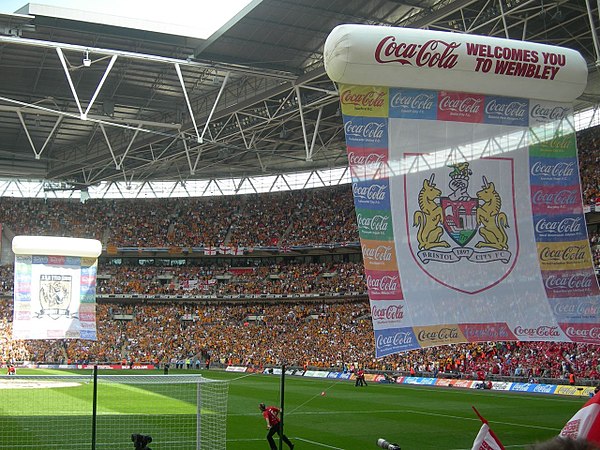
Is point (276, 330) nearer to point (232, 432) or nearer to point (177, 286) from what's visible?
point (177, 286)

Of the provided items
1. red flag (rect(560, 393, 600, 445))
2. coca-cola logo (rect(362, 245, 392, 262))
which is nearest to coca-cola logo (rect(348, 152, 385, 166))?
coca-cola logo (rect(362, 245, 392, 262))

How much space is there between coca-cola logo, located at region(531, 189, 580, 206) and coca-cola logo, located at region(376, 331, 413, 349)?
126 inches

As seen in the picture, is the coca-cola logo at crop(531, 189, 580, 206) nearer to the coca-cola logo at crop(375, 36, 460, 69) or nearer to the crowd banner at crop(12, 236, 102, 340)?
the coca-cola logo at crop(375, 36, 460, 69)

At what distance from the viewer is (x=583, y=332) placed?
12234mm

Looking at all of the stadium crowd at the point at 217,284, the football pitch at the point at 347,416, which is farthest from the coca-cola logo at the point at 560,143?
the stadium crowd at the point at 217,284

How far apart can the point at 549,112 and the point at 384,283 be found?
4209 mm

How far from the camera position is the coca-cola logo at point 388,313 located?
37.7 feet

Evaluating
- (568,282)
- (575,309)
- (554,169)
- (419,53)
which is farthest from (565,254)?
(419,53)

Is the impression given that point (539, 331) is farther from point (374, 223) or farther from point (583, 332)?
→ point (374, 223)

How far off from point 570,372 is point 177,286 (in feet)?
134

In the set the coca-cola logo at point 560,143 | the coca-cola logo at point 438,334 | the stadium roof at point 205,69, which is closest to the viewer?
the coca-cola logo at point 438,334

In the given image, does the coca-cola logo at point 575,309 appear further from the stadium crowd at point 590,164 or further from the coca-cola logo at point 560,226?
the stadium crowd at point 590,164

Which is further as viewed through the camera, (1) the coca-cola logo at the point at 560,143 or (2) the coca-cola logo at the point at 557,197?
(1) the coca-cola logo at the point at 560,143

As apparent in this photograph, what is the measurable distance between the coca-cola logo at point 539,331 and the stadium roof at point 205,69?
17746mm
